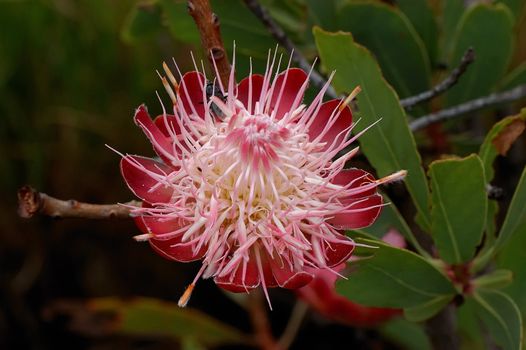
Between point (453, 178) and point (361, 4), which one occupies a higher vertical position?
point (361, 4)

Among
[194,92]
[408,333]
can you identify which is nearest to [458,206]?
[194,92]

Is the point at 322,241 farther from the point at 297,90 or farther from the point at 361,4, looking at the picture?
the point at 361,4

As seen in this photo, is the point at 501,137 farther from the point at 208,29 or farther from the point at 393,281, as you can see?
the point at 208,29

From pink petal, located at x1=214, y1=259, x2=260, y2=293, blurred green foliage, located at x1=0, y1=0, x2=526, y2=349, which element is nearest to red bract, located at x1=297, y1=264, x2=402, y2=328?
blurred green foliage, located at x1=0, y1=0, x2=526, y2=349

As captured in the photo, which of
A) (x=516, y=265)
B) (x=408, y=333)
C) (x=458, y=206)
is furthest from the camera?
(x=408, y=333)

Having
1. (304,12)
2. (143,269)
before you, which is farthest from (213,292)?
(304,12)

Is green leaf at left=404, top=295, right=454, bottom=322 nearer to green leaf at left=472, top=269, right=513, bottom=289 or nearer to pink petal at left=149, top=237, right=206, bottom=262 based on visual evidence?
green leaf at left=472, top=269, right=513, bottom=289

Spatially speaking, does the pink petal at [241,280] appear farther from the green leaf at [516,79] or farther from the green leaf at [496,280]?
the green leaf at [516,79]
